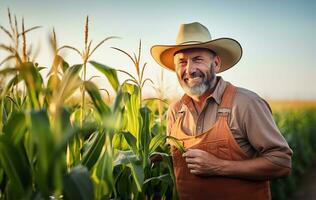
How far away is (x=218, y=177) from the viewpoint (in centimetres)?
262

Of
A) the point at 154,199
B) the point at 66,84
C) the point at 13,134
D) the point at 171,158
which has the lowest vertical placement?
the point at 154,199

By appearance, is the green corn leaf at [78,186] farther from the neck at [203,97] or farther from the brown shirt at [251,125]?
the neck at [203,97]

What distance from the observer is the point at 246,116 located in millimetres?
2605

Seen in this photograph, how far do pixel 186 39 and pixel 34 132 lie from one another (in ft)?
5.74

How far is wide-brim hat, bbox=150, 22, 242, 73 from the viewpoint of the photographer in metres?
2.89

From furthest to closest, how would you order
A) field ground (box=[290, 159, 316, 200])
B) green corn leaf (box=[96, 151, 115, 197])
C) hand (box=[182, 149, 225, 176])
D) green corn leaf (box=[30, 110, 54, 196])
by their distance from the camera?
field ground (box=[290, 159, 316, 200])
hand (box=[182, 149, 225, 176])
green corn leaf (box=[96, 151, 115, 197])
green corn leaf (box=[30, 110, 54, 196])

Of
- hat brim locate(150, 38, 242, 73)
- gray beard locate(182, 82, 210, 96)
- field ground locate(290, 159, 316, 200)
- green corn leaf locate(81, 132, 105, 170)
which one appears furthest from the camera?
field ground locate(290, 159, 316, 200)

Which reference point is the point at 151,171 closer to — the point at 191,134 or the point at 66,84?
the point at 191,134

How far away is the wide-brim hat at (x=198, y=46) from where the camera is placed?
2.89m

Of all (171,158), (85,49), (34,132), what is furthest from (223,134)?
(34,132)

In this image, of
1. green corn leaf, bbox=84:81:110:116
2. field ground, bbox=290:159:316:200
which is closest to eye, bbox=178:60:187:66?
green corn leaf, bbox=84:81:110:116

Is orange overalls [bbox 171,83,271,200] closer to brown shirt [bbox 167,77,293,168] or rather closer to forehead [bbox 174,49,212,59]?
brown shirt [bbox 167,77,293,168]

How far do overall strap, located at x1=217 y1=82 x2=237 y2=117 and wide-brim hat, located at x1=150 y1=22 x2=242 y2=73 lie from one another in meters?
0.30

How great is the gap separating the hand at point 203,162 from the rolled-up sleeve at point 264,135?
0.70 feet
